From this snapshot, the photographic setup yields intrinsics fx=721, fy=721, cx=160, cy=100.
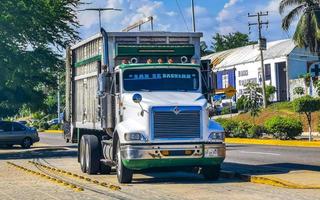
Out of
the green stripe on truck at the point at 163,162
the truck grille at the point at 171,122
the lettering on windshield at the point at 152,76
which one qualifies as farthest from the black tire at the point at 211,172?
the lettering on windshield at the point at 152,76

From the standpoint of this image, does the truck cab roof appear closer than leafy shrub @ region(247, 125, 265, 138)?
Yes

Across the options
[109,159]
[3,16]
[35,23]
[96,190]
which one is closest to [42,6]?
[35,23]

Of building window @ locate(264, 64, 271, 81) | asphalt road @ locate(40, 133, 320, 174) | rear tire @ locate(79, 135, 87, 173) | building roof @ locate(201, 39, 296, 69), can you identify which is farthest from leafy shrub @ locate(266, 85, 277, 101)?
rear tire @ locate(79, 135, 87, 173)

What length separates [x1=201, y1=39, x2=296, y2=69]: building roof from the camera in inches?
3034

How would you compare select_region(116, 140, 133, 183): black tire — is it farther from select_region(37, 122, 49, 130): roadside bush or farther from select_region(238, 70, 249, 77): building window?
select_region(37, 122, 49, 130): roadside bush

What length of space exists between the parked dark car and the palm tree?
2652cm

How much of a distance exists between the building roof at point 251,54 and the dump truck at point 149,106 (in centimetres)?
5530

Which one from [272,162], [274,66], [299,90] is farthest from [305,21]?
[272,162]

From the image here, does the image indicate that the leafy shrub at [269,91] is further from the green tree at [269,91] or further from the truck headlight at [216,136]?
the truck headlight at [216,136]

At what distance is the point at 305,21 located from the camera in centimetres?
6084

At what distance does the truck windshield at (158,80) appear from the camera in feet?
56.4

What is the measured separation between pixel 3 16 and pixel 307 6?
34.0 m

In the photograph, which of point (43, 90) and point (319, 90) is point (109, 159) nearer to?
point (43, 90)

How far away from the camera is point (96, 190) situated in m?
15.4
